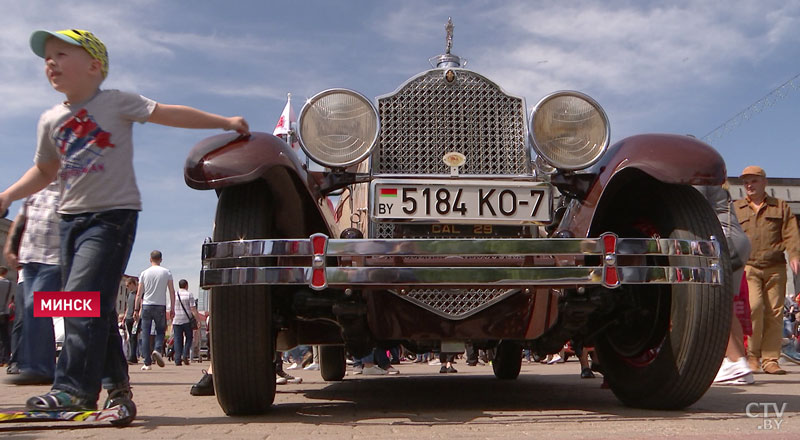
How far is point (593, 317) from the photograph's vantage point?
373cm

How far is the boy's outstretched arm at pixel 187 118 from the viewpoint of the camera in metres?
3.20

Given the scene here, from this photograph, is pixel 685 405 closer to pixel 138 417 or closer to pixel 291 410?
pixel 291 410

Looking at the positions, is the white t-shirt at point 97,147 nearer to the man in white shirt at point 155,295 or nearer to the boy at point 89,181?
the boy at point 89,181

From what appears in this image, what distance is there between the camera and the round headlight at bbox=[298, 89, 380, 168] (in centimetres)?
371

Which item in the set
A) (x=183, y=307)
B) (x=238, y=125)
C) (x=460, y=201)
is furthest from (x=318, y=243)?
(x=183, y=307)

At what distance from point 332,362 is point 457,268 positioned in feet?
13.1

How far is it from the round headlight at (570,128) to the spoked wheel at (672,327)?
378 mm

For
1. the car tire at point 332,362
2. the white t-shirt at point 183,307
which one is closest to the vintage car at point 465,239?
the car tire at point 332,362

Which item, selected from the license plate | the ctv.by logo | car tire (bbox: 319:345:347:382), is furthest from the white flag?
the ctv.by logo

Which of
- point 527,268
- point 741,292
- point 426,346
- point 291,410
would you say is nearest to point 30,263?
point 291,410

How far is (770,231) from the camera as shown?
6875mm

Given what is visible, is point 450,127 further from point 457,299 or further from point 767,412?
point 767,412

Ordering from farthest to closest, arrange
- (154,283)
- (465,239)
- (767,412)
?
1. (154,283)
2. (767,412)
3. (465,239)

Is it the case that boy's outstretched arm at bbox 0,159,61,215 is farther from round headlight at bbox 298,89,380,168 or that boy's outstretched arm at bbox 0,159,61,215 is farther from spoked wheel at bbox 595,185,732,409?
spoked wheel at bbox 595,185,732,409
